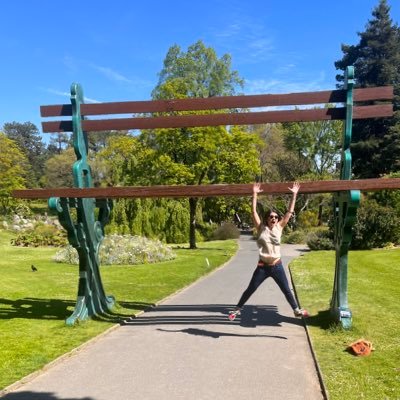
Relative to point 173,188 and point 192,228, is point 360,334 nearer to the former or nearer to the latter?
point 173,188

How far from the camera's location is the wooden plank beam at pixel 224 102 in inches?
289

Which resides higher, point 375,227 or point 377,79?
point 377,79

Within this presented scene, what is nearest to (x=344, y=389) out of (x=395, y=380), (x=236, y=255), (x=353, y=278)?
(x=395, y=380)

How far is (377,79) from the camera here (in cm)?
4369

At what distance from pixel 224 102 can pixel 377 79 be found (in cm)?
4040

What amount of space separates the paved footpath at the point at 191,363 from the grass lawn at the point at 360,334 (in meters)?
0.22

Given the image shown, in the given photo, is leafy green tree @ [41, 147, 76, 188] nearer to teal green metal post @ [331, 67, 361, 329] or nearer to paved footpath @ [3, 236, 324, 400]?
paved footpath @ [3, 236, 324, 400]

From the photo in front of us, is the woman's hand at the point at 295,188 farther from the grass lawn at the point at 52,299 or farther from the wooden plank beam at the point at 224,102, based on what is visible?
the grass lawn at the point at 52,299

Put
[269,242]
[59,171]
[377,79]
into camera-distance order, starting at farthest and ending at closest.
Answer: [59,171]
[377,79]
[269,242]

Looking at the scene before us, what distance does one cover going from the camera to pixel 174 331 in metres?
7.10

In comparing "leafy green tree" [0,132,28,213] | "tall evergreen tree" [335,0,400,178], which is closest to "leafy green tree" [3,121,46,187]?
"leafy green tree" [0,132,28,213]

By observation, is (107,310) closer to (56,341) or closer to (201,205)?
(56,341)

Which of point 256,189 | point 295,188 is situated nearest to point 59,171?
point 256,189

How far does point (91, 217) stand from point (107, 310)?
1.79 meters
